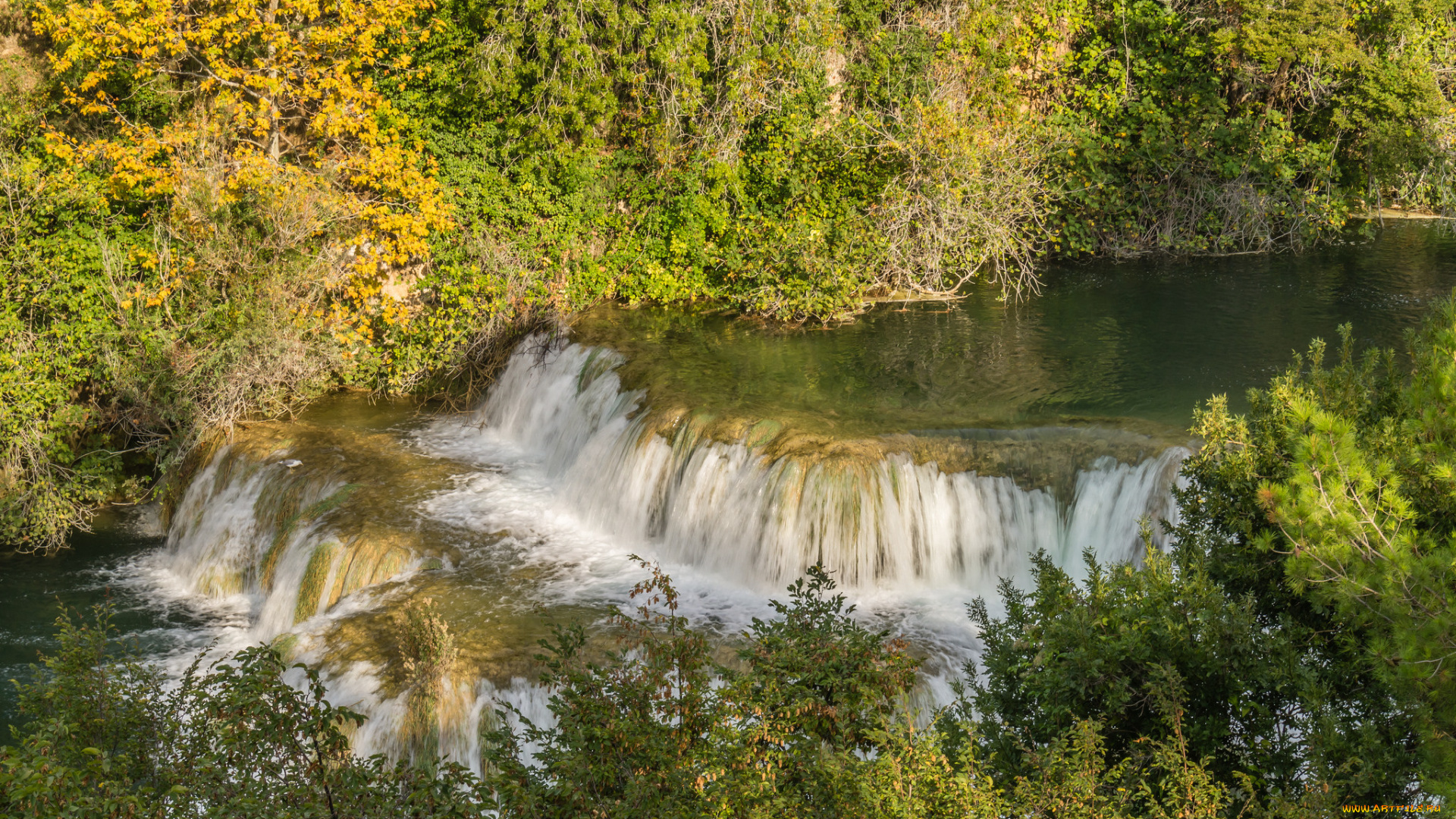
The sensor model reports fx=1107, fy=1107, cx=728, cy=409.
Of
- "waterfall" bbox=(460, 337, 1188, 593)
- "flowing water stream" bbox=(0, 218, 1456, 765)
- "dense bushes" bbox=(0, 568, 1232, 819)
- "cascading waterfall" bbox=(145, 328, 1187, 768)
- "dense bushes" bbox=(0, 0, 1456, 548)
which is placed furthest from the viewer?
"dense bushes" bbox=(0, 0, 1456, 548)

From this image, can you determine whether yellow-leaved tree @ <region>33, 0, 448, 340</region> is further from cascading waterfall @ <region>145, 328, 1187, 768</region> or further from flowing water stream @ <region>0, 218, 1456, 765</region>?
cascading waterfall @ <region>145, 328, 1187, 768</region>

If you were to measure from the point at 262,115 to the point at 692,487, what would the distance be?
307 inches

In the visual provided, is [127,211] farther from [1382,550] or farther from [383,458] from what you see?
[1382,550]

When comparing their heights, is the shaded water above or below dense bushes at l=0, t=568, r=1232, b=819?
above

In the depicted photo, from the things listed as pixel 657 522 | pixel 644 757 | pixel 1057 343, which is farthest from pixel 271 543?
pixel 1057 343

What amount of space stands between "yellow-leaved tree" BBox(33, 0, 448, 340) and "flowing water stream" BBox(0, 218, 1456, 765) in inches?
88.8

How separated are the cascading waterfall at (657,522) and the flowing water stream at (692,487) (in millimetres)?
25

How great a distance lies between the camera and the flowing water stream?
30.8ft

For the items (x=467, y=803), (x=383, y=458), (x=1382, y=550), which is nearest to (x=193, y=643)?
(x=383, y=458)

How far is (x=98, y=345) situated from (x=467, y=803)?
11.1m

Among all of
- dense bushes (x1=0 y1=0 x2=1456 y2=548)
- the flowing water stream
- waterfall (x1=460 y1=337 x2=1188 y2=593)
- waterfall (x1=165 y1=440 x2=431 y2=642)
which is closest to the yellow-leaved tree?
dense bushes (x1=0 y1=0 x2=1456 y2=548)

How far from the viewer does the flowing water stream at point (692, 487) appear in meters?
9.38

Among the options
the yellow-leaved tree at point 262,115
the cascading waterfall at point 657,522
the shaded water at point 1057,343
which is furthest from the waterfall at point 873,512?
the yellow-leaved tree at point 262,115

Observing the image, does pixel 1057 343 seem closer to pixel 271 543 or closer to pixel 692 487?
pixel 692 487
